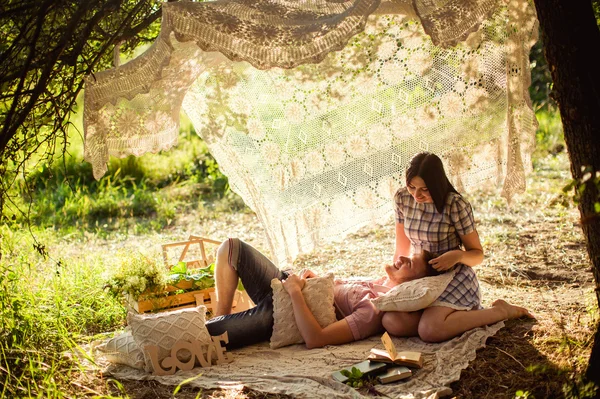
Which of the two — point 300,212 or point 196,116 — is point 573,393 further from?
point 196,116

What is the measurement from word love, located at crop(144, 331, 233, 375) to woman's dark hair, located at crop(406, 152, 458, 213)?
1.40 meters

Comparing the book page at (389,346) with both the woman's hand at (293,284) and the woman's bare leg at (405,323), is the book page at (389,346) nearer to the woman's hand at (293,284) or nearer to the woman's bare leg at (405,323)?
the woman's bare leg at (405,323)

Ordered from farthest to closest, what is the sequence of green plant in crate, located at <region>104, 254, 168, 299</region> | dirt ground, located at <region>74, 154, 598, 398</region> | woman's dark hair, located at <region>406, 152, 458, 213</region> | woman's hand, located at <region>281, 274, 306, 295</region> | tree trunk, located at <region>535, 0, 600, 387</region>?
1. green plant in crate, located at <region>104, 254, 168, 299</region>
2. woman's hand, located at <region>281, 274, 306, 295</region>
3. woman's dark hair, located at <region>406, 152, 458, 213</region>
4. dirt ground, located at <region>74, 154, 598, 398</region>
5. tree trunk, located at <region>535, 0, 600, 387</region>

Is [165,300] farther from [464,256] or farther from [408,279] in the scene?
[464,256]

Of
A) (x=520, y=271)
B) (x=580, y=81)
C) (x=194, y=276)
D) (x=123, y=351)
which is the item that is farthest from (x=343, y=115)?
(x=520, y=271)

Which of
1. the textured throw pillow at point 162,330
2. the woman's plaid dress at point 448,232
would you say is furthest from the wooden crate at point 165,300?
the woman's plaid dress at point 448,232

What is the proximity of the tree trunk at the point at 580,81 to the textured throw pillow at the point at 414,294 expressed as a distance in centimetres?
98

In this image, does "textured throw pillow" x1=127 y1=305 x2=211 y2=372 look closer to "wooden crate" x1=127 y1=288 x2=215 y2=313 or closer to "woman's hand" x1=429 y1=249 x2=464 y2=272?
"wooden crate" x1=127 y1=288 x2=215 y2=313

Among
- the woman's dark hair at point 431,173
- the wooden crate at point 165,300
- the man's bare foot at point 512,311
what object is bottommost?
the man's bare foot at point 512,311

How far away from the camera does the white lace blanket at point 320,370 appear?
11.9ft

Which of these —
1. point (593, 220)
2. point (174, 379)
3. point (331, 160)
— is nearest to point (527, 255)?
point (331, 160)

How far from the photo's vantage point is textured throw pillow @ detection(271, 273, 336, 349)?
4387 mm

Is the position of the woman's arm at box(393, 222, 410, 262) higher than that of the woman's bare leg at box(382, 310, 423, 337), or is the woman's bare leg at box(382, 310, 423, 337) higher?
the woman's arm at box(393, 222, 410, 262)

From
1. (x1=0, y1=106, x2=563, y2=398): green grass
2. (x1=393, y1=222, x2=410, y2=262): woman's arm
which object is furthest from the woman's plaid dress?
(x1=0, y1=106, x2=563, y2=398): green grass
